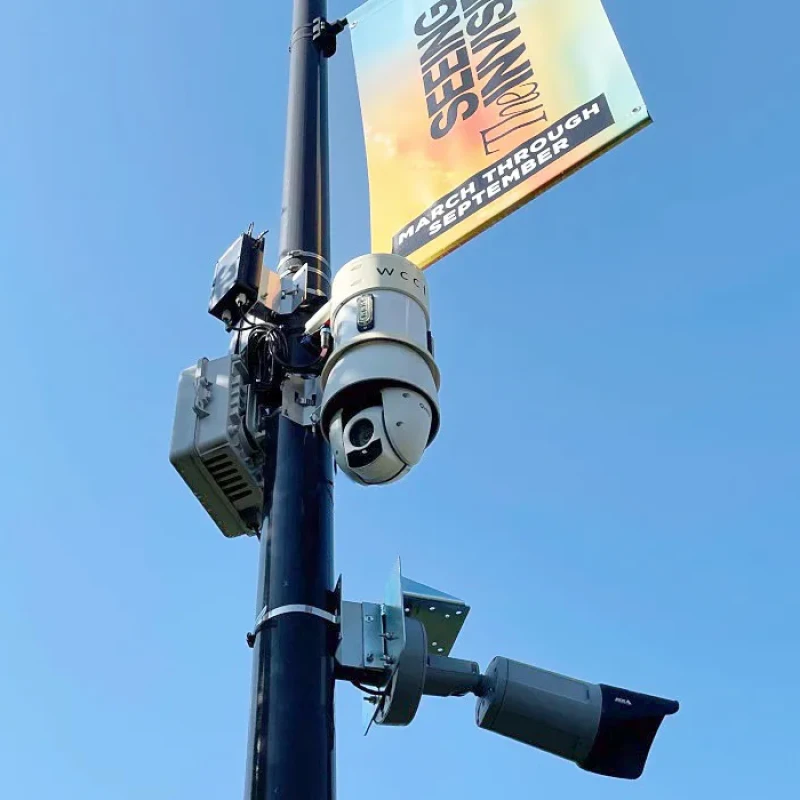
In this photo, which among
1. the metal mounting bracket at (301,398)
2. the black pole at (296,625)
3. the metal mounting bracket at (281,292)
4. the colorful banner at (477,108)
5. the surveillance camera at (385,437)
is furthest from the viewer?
the colorful banner at (477,108)

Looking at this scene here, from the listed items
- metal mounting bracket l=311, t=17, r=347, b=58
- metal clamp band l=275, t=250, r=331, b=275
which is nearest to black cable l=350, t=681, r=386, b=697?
metal clamp band l=275, t=250, r=331, b=275

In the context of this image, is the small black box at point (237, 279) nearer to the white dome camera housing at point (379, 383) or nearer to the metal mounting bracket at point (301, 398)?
the metal mounting bracket at point (301, 398)

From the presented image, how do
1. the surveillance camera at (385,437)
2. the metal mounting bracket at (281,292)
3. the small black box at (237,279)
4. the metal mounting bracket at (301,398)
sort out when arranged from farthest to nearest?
the metal mounting bracket at (281,292)
the small black box at (237,279)
the metal mounting bracket at (301,398)
the surveillance camera at (385,437)

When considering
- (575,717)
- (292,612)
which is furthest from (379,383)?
(575,717)

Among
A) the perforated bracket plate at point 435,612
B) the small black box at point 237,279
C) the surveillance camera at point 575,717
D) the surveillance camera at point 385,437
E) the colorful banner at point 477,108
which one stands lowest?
the surveillance camera at point 575,717

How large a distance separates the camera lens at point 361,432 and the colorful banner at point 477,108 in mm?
2030

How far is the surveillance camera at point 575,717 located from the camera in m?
4.38

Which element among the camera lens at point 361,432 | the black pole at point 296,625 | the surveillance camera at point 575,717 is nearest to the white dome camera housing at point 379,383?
the camera lens at point 361,432

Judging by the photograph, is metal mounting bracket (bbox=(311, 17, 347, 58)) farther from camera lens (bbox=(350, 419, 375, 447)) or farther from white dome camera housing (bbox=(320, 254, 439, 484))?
camera lens (bbox=(350, 419, 375, 447))

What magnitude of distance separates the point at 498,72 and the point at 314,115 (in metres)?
1.29

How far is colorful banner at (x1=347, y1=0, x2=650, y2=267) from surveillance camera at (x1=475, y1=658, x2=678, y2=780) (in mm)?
2649

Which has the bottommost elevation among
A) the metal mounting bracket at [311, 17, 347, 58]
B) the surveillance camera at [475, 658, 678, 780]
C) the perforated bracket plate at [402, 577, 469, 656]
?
the surveillance camera at [475, 658, 678, 780]

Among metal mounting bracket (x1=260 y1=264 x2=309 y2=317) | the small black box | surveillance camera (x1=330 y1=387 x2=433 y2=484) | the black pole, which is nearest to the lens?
the black pole

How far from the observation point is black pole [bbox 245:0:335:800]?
3.85 metres
